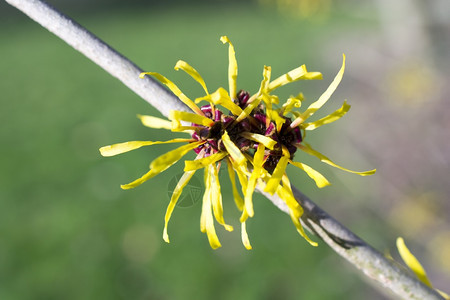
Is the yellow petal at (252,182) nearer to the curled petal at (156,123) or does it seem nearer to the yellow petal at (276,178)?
the yellow petal at (276,178)

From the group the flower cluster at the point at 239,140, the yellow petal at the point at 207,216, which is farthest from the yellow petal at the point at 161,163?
the yellow petal at the point at 207,216

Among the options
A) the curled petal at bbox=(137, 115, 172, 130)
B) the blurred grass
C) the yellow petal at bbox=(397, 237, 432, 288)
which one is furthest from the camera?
the blurred grass

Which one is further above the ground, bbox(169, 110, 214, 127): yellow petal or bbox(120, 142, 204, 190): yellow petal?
bbox(169, 110, 214, 127): yellow petal

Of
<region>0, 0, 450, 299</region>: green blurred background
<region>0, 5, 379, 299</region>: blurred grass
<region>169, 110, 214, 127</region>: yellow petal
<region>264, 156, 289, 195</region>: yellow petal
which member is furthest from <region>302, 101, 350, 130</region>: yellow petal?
<region>0, 5, 379, 299</region>: blurred grass

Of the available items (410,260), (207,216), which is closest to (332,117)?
(207,216)

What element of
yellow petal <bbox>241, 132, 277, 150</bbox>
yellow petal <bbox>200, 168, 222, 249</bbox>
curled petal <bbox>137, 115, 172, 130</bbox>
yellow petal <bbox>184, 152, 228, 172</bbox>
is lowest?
yellow petal <bbox>200, 168, 222, 249</bbox>

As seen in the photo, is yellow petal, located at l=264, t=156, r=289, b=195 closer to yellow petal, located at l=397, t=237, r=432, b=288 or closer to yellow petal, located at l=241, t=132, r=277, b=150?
yellow petal, located at l=241, t=132, r=277, b=150

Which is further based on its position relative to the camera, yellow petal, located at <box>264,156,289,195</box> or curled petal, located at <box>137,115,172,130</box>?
curled petal, located at <box>137,115,172,130</box>

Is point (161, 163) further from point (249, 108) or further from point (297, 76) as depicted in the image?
point (297, 76)
